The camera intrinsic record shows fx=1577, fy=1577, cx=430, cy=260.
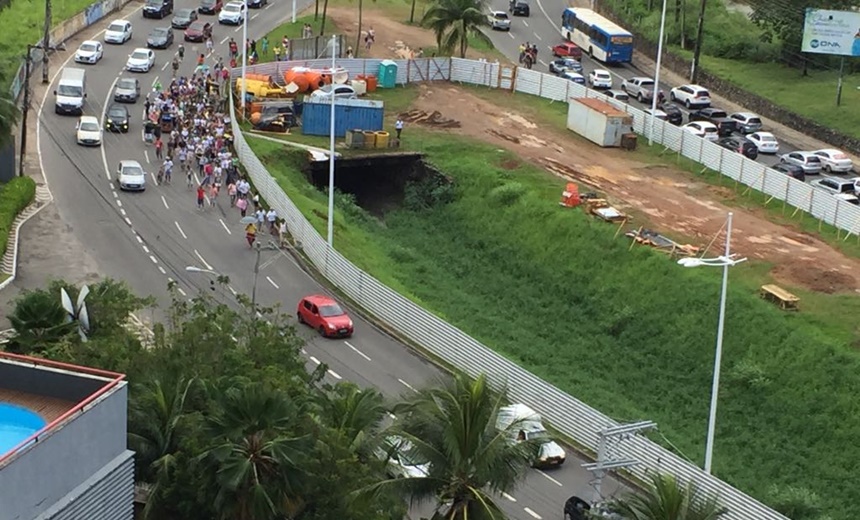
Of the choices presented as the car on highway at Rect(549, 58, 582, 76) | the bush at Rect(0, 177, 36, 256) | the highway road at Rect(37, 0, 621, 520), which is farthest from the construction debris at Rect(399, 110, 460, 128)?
the bush at Rect(0, 177, 36, 256)

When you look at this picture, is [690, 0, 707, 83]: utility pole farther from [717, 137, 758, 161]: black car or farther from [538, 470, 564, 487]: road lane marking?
[538, 470, 564, 487]: road lane marking

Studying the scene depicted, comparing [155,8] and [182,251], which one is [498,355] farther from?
[155,8]

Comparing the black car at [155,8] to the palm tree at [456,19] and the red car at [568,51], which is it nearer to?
the palm tree at [456,19]

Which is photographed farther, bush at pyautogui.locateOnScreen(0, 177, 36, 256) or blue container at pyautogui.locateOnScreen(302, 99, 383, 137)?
blue container at pyautogui.locateOnScreen(302, 99, 383, 137)

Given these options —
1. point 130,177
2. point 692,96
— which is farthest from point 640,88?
point 130,177

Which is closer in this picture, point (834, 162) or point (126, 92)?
point (834, 162)

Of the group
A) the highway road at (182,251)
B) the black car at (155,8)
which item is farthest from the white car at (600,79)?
the highway road at (182,251)
